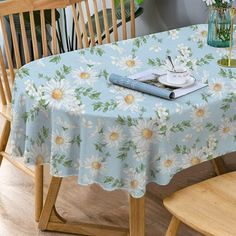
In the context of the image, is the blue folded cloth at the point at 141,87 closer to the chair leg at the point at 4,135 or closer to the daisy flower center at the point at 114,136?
the daisy flower center at the point at 114,136

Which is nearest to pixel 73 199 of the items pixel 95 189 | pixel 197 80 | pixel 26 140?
pixel 95 189

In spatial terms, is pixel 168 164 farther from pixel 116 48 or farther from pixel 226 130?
pixel 116 48

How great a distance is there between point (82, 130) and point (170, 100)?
30 centimetres

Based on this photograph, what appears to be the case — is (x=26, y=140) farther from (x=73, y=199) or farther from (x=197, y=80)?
(x=73, y=199)

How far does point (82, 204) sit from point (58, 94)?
0.85m

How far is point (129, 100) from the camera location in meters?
1.65

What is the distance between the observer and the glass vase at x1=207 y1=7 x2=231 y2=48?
2086 millimetres

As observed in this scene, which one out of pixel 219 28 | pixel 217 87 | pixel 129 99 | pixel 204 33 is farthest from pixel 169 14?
pixel 129 99

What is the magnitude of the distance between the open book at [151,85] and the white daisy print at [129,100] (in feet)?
0.08

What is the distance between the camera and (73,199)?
7.94 feet

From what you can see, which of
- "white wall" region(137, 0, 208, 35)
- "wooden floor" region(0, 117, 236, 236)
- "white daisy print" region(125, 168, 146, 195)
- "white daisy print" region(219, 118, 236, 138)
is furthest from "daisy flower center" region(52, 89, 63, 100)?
"white wall" region(137, 0, 208, 35)

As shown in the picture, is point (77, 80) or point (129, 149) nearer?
point (129, 149)

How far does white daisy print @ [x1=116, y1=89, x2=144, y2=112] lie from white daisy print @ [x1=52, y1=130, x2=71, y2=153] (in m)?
0.19

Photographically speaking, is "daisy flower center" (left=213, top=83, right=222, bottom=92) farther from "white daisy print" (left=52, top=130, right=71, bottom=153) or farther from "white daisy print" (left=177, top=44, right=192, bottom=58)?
"white daisy print" (left=52, top=130, right=71, bottom=153)
